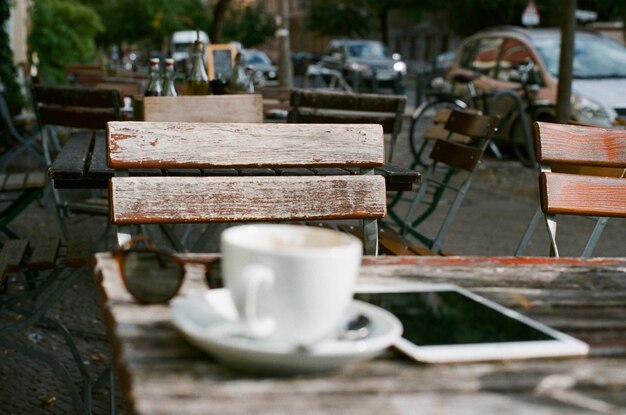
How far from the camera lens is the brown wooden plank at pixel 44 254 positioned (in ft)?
12.7

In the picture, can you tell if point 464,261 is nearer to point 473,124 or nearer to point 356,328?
point 356,328

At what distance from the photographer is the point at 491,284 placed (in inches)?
74.2

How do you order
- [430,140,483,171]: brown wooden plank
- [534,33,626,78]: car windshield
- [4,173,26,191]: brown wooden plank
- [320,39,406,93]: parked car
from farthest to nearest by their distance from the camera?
1. [320,39,406,93]: parked car
2. [534,33,626,78]: car windshield
3. [4,173,26,191]: brown wooden plank
4. [430,140,483,171]: brown wooden plank

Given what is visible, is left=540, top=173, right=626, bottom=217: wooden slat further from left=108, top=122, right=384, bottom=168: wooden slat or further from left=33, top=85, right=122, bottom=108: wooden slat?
left=33, top=85, right=122, bottom=108: wooden slat

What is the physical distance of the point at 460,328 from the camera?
4.97 ft

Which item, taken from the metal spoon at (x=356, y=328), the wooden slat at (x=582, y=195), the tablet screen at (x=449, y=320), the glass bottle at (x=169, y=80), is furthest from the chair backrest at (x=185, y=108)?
the metal spoon at (x=356, y=328)

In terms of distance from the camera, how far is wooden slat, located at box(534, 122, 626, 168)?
10.6 feet

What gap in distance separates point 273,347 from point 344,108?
4.63 metres

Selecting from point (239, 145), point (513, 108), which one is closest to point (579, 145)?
point (239, 145)

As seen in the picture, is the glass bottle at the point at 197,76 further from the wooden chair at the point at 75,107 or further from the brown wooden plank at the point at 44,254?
the brown wooden plank at the point at 44,254

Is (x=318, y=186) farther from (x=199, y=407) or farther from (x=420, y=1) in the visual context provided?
(x=420, y=1)

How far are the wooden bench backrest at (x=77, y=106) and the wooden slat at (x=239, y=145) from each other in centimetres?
324

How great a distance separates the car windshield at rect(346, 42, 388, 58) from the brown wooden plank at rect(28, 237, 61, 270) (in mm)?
30349

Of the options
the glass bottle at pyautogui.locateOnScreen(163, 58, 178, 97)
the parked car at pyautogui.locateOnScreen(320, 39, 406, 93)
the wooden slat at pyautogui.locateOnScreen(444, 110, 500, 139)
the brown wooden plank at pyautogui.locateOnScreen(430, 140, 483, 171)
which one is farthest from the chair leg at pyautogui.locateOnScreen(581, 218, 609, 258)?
the parked car at pyautogui.locateOnScreen(320, 39, 406, 93)
